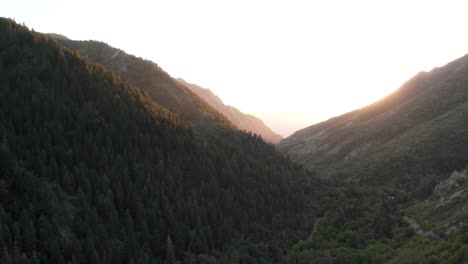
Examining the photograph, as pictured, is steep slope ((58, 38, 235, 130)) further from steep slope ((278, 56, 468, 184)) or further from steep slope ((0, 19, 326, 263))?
steep slope ((278, 56, 468, 184))

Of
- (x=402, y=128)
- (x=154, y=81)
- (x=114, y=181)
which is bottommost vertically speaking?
(x=402, y=128)

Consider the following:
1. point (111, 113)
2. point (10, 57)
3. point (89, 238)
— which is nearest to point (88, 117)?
point (111, 113)

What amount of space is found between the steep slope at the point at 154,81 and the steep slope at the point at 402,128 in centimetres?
4241

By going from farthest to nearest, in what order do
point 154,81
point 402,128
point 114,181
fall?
point 402,128 → point 154,81 → point 114,181

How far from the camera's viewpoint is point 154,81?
105 meters

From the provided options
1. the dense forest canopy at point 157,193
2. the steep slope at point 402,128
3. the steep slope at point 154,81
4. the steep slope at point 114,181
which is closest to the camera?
the steep slope at point 114,181

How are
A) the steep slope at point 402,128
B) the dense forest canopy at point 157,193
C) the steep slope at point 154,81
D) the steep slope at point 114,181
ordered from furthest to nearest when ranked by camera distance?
the steep slope at point 402,128 < the steep slope at point 154,81 < the dense forest canopy at point 157,193 < the steep slope at point 114,181

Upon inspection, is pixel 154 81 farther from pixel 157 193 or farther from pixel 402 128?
pixel 402 128

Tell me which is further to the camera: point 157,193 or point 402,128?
point 402,128

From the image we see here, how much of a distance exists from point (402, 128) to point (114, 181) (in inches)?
3904

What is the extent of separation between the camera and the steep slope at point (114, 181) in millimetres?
40531

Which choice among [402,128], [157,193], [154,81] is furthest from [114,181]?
[402,128]

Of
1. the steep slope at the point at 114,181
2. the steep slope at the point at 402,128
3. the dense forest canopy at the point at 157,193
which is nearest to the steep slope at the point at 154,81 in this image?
the dense forest canopy at the point at 157,193

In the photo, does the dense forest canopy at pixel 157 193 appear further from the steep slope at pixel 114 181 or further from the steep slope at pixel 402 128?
the steep slope at pixel 402 128
